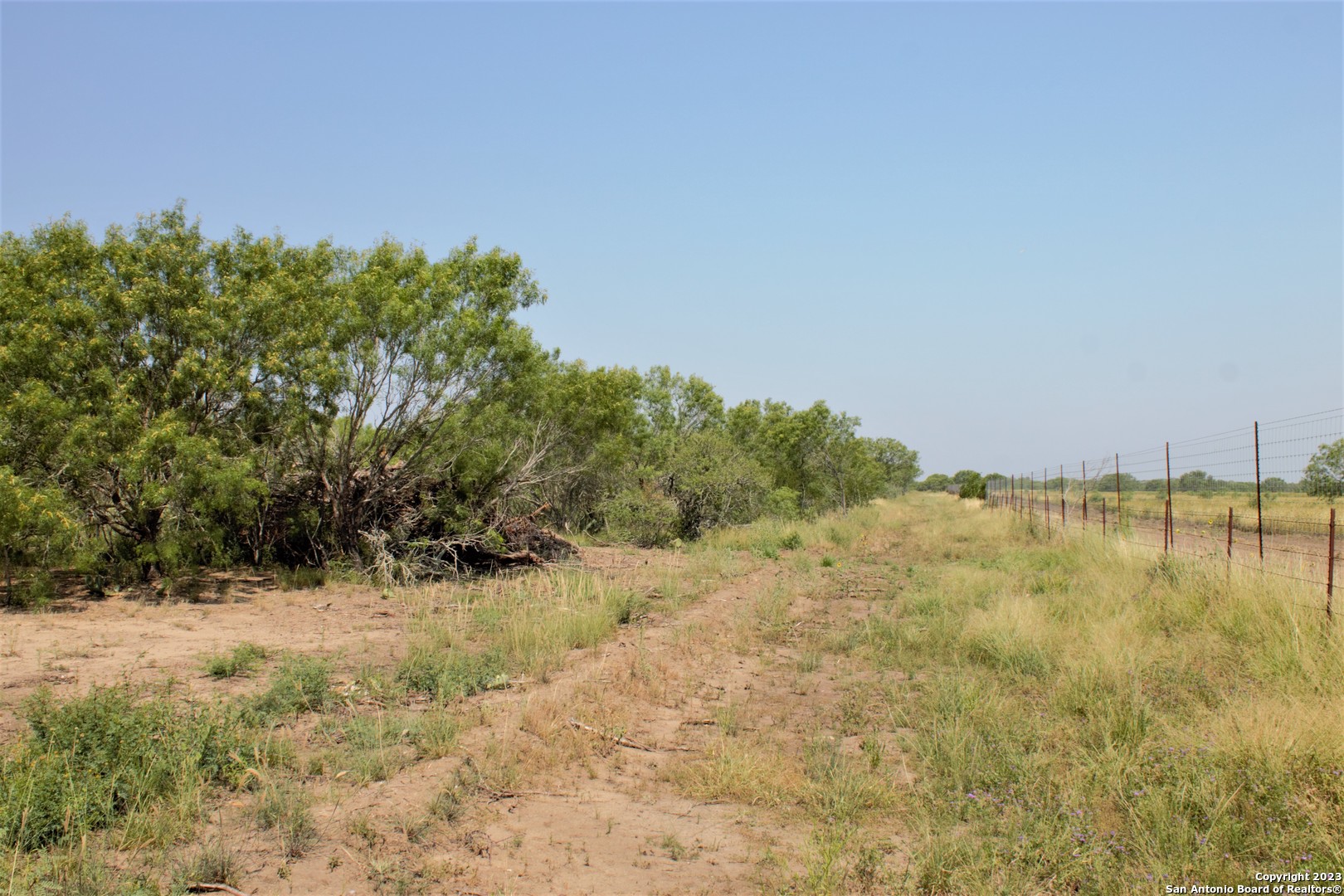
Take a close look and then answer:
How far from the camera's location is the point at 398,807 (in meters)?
4.96

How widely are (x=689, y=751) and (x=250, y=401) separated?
10.9 metres

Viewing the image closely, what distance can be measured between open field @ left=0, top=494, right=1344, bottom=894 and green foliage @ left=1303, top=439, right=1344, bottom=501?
1.88 metres

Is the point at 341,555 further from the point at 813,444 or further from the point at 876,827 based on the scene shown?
the point at 813,444

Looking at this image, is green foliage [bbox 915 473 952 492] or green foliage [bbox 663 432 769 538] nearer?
green foliage [bbox 663 432 769 538]

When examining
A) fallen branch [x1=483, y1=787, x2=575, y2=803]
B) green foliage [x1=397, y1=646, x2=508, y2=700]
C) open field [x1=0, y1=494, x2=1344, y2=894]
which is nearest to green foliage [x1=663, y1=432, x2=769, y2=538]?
open field [x1=0, y1=494, x2=1344, y2=894]

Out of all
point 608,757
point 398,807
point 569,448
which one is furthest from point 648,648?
point 569,448

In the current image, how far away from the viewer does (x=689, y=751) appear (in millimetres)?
6344

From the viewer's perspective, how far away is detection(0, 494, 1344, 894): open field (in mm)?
4223

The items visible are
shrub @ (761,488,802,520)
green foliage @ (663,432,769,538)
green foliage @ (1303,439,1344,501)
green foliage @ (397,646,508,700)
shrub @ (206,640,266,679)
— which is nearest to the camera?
green foliage @ (397,646,508,700)

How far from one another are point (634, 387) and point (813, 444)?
55.8 ft

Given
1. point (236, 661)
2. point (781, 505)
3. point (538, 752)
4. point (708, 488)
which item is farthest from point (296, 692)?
point (781, 505)

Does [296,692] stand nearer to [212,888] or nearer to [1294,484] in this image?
[212,888]

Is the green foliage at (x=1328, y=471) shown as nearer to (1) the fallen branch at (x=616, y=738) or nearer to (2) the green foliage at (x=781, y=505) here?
(1) the fallen branch at (x=616, y=738)

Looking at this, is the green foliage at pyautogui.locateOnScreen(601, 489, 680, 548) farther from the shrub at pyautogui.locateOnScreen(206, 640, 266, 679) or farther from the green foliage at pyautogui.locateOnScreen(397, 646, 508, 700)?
the shrub at pyautogui.locateOnScreen(206, 640, 266, 679)
